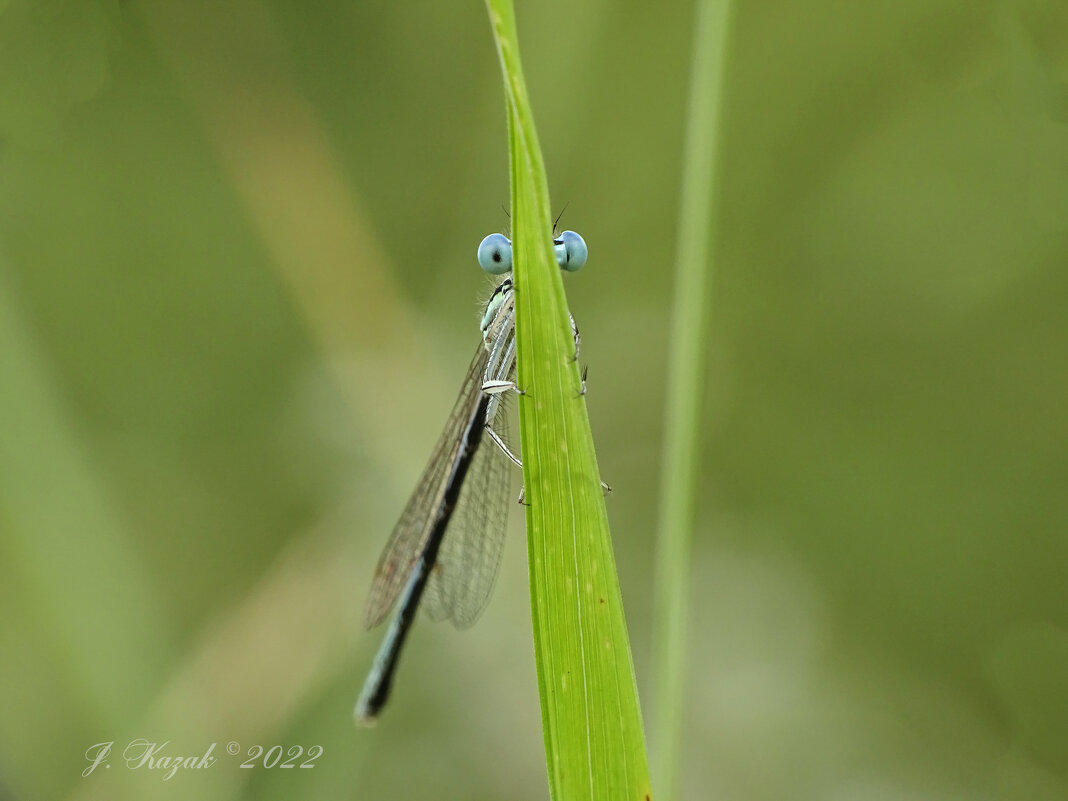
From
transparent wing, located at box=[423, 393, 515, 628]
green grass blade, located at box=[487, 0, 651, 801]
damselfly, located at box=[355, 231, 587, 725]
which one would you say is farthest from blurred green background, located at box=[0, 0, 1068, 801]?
green grass blade, located at box=[487, 0, 651, 801]

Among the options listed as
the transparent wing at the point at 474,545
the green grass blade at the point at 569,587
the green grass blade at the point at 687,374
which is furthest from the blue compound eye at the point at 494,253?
the green grass blade at the point at 569,587

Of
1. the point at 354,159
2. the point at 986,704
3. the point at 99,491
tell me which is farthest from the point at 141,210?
the point at 986,704

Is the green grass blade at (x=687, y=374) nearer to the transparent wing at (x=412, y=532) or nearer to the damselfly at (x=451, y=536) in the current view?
the damselfly at (x=451, y=536)

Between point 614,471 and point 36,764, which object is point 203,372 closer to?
point 36,764

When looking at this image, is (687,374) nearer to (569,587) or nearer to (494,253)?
(494,253)

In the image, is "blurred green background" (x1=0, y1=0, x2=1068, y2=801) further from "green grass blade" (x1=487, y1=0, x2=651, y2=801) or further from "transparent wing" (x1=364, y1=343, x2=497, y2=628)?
"green grass blade" (x1=487, y1=0, x2=651, y2=801)

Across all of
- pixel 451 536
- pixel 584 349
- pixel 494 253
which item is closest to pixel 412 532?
pixel 451 536
